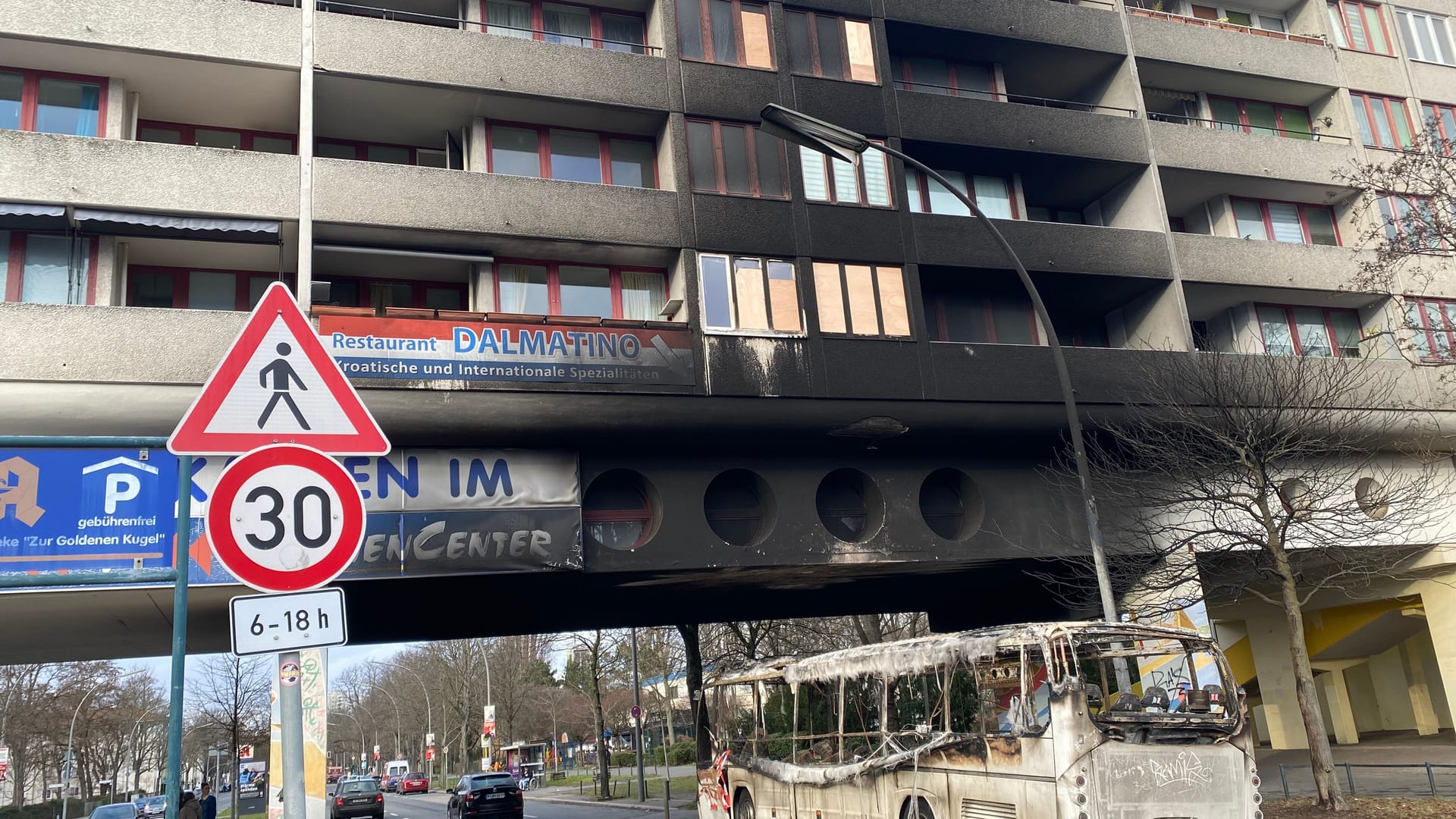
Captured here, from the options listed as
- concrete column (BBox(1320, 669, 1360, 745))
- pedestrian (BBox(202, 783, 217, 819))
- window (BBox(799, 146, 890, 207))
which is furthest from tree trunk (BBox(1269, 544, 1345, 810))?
pedestrian (BBox(202, 783, 217, 819))

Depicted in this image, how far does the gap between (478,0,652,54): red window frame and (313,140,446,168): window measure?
2.80 meters

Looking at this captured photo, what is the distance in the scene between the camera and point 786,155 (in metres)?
21.4

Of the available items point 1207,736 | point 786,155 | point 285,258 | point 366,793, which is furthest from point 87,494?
point 366,793

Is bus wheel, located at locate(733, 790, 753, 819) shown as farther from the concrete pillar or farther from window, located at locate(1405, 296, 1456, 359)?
the concrete pillar

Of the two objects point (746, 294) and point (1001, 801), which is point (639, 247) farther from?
point (1001, 801)

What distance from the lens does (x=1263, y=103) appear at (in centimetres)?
2938

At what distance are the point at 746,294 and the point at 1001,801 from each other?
1095cm

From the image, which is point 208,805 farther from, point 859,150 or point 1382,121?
point 1382,121

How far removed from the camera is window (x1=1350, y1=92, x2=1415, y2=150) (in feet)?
94.7

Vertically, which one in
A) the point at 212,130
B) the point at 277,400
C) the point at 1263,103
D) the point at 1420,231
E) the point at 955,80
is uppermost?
the point at 1263,103

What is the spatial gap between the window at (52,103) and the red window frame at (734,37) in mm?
10750

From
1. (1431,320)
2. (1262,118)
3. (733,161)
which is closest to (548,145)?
(733,161)

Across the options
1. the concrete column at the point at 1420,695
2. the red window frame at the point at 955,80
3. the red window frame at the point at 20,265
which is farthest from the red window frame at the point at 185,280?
the concrete column at the point at 1420,695

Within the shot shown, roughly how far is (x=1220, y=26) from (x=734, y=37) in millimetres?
14745
